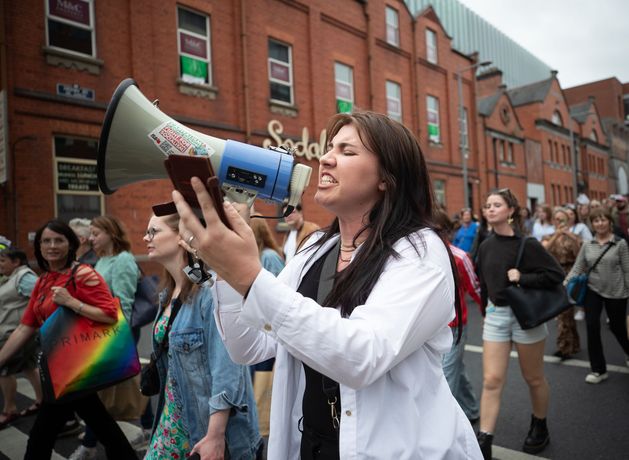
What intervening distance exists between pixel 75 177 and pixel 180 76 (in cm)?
360

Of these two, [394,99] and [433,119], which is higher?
[394,99]

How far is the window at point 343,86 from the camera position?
51.2ft

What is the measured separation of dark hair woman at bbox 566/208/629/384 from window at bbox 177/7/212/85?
9.47 m

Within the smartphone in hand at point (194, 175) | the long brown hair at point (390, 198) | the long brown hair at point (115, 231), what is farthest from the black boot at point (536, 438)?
the long brown hair at point (115, 231)

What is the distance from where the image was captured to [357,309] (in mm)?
1142

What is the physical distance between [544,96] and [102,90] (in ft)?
101

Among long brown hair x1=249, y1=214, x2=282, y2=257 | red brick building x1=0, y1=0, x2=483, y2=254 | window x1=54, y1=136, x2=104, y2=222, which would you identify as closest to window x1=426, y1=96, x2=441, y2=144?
red brick building x1=0, y1=0, x2=483, y2=254

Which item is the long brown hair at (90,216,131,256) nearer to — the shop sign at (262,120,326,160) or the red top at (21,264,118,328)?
the red top at (21,264,118,328)

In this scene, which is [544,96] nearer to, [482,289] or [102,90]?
[102,90]

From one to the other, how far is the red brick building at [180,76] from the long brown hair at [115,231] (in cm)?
212

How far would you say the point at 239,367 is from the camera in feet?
6.84

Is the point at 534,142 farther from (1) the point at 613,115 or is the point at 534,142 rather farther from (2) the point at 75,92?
(1) the point at 613,115

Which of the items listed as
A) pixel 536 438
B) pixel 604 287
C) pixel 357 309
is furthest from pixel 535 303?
pixel 357 309

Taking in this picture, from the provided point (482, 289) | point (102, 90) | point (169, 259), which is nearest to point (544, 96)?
point (102, 90)
